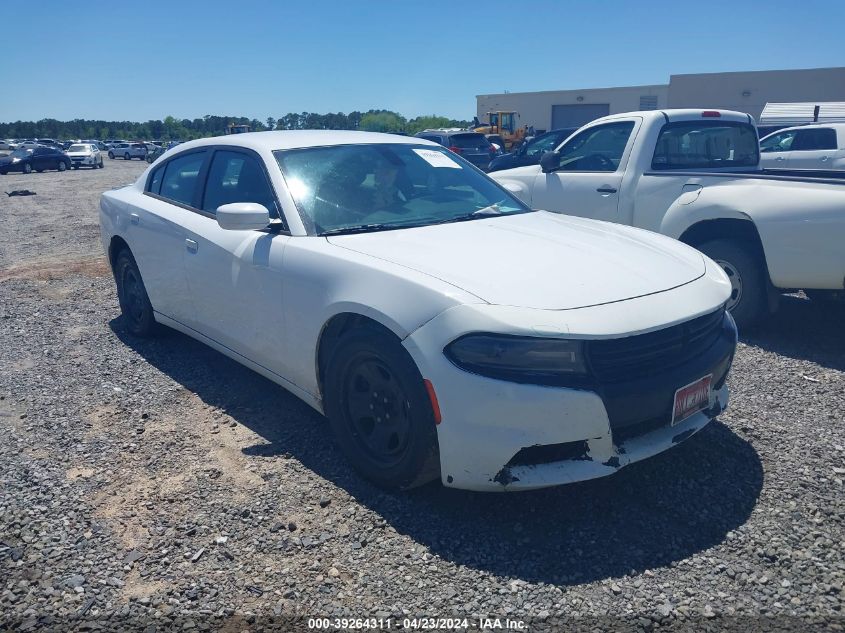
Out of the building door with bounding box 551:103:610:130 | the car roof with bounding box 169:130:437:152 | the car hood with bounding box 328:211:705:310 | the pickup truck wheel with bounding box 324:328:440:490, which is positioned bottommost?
the pickup truck wheel with bounding box 324:328:440:490

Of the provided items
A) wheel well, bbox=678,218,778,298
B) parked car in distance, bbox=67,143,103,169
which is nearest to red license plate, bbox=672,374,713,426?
wheel well, bbox=678,218,778,298

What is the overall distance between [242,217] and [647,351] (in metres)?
2.09

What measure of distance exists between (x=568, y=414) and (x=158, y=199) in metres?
3.67

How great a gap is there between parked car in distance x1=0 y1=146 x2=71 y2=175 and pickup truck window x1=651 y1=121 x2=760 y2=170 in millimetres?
38893

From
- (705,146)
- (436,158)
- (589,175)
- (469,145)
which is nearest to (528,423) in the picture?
(436,158)

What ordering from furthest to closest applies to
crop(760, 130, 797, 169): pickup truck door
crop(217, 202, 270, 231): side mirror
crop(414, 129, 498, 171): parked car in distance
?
1. crop(414, 129, 498, 171): parked car in distance
2. crop(760, 130, 797, 169): pickup truck door
3. crop(217, 202, 270, 231): side mirror

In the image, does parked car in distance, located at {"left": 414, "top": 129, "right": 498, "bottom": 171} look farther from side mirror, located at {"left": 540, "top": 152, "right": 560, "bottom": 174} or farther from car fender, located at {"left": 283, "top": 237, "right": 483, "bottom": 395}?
car fender, located at {"left": 283, "top": 237, "right": 483, "bottom": 395}

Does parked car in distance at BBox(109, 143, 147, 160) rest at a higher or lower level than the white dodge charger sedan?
higher

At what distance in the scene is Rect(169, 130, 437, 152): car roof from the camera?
4.18 metres

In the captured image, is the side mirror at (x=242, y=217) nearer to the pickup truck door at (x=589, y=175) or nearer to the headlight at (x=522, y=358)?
the headlight at (x=522, y=358)

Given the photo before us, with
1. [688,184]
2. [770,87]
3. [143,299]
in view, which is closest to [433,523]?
[143,299]

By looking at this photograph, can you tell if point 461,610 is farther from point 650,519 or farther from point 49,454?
point 49,454

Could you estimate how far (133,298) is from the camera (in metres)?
5.48

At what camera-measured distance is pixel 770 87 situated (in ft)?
131
